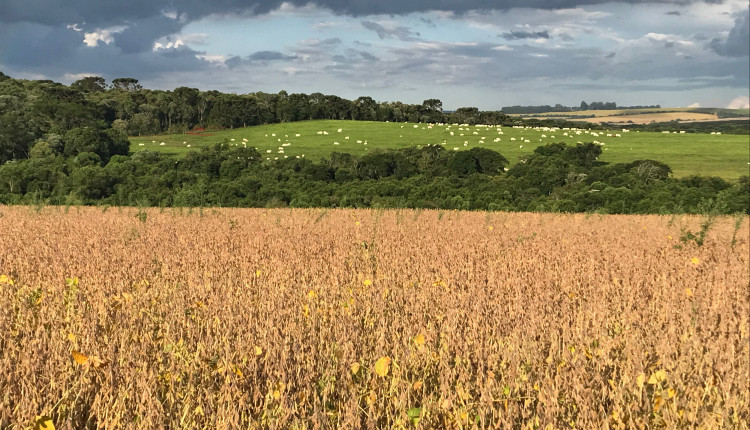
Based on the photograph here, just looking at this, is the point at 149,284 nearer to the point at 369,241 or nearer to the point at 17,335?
the point at 17,335

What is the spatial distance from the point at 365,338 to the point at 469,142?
53.9 meters

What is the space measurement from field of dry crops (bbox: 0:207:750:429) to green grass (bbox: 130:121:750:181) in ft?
132

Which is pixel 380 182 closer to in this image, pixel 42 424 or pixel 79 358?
pixel 79 358

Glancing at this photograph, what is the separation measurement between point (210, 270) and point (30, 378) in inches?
109

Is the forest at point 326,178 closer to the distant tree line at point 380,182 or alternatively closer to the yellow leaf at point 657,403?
the distant tree line at point 380,182

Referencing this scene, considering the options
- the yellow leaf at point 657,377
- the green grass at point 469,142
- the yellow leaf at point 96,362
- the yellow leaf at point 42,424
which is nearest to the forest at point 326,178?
the green grass at point 469,142

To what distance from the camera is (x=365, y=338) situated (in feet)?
11.1

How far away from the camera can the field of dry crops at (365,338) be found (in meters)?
2.33

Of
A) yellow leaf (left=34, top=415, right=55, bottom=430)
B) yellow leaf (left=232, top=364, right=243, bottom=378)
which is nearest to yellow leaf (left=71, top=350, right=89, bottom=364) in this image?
yellow leaf (left=34, top=415, right=55, bottom=430)

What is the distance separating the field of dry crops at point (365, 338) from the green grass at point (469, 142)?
40348mm

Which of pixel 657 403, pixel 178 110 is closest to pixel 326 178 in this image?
pixel 657 403

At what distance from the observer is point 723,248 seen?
777 cm

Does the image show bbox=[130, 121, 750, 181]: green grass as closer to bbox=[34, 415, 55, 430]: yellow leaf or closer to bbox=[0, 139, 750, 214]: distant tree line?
bbox=[0, 139, 750, 214]: distant tree line

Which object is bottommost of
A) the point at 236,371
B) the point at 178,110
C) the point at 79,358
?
the point at 236,371
